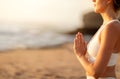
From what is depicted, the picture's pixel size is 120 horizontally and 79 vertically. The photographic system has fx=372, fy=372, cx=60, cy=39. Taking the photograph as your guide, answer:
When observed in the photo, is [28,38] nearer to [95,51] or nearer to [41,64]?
[41,64]

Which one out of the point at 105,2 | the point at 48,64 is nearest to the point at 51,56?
the point at 48,64

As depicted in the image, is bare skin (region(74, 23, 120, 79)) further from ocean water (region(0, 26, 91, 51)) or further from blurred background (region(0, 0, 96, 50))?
blurred background (region(0, 0, 96, 50))

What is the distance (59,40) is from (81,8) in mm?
1453

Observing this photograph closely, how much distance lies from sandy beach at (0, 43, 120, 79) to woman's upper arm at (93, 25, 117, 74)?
2268 millimetres

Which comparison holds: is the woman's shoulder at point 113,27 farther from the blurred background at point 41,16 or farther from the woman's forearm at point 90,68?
the blurred background at point 41,16

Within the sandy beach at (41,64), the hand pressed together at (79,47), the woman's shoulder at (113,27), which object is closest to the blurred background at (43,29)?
the sandy beach at (41,64)

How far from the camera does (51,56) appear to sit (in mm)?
5711

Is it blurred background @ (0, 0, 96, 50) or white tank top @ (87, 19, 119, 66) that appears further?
blurred background @ (0, 0, 96, 50)

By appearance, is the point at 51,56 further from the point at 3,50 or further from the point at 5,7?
the point at 5,7

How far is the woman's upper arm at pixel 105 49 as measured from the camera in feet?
5.26

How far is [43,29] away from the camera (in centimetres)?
845

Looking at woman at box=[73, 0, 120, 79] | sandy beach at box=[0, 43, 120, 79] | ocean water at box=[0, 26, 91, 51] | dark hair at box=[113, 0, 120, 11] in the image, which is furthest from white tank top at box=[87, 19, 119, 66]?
ocean water at box=[0, 26, 91, 51]

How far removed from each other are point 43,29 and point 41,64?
11.2ft

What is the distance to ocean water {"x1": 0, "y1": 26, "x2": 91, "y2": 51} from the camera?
264 inches
